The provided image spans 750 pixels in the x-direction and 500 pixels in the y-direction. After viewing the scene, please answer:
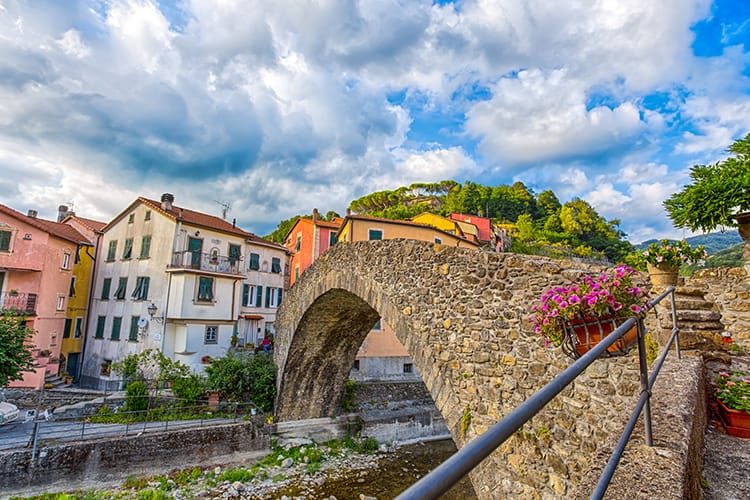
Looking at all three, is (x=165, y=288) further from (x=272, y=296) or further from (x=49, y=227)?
(x=49, y=227)

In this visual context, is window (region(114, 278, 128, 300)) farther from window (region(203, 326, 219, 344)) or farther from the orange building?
the orange building

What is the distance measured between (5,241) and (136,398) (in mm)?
8664

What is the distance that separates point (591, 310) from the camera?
8.63 ft

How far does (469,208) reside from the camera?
47.0 m

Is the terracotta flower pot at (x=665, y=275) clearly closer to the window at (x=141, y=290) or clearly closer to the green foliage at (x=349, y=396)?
the green foliage at (x=349, y=396)

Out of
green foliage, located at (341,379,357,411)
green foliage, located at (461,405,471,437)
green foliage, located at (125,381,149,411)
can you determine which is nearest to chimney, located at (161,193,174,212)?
green foliage, located at (125,381,149,411)

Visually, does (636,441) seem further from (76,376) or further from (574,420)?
(76,376)

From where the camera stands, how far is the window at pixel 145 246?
55.2ft

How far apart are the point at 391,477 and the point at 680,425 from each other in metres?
11.8

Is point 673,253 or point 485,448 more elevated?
point 673,253

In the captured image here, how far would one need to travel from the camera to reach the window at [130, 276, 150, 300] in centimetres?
1622

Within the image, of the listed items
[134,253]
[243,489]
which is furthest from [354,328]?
[134,253]

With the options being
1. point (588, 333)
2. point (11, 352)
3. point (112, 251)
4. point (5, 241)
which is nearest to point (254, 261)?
point (112, 251)

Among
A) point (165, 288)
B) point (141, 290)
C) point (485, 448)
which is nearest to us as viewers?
point (485, 448)
